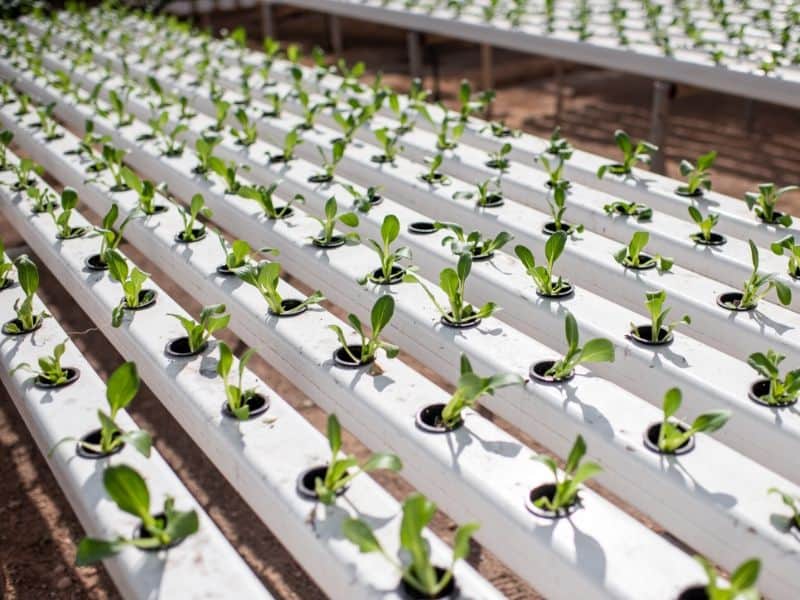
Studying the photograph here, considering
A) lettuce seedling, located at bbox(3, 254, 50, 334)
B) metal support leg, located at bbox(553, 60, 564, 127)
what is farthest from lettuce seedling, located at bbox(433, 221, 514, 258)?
metal support leg, located at bbox(553, 60, 564, 127)

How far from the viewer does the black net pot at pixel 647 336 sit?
1898 millimetres

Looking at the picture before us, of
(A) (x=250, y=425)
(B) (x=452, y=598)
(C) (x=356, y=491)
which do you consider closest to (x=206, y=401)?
(A) (x=250, y=425)

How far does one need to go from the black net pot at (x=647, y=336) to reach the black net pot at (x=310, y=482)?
31.2 inches

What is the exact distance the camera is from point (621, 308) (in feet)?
6.78

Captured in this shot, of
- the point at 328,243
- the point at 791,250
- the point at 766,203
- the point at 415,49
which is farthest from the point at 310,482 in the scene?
the point at 415,49

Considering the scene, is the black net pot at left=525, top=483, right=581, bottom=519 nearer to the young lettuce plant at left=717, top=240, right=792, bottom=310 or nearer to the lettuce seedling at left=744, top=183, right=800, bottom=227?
the young lettuce plant at left=717, top=240, right=792, bottom=310

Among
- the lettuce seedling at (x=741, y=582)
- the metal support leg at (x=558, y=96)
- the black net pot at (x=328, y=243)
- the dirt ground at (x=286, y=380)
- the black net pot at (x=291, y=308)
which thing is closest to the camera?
the lettuce seedling at (x=741, y=582)

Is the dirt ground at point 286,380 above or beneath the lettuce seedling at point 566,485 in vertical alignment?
beneath

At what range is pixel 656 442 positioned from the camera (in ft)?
5.22

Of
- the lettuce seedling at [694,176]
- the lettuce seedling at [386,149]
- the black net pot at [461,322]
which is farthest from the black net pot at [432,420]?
the lettuce seedling at [386,149]

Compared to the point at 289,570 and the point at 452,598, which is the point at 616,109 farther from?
the point at 452,598

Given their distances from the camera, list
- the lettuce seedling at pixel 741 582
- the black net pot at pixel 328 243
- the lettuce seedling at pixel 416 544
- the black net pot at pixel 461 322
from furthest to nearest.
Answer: the black net pot at pixel 328 243 < the black net pot at pixel 461 322 < the lettuce seedling at pixel 416 544 < the lettuce seedling at pixel 741 582

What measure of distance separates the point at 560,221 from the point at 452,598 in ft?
4.86

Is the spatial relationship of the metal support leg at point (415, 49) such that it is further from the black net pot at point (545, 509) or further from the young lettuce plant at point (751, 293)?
the black net pot at point (545, 509)
